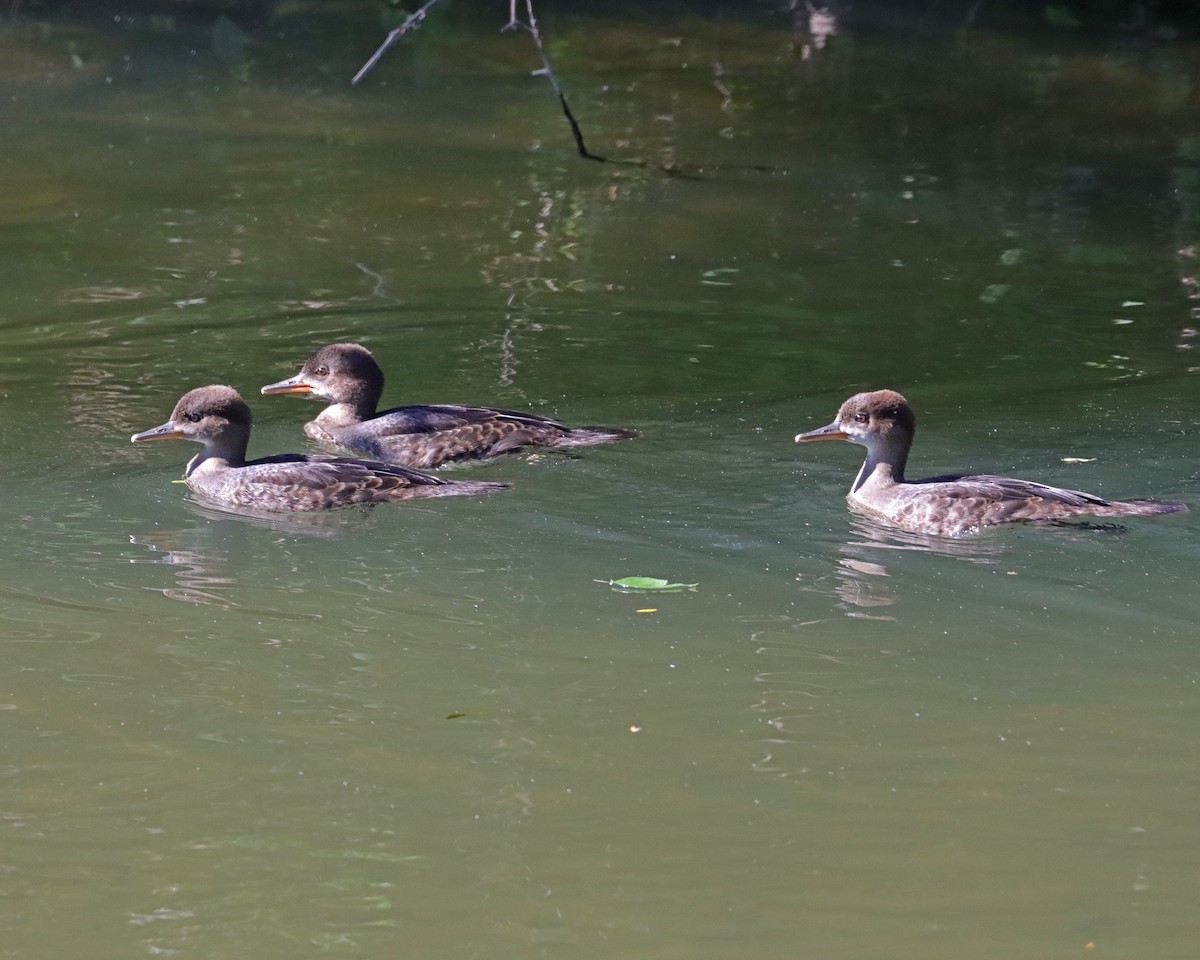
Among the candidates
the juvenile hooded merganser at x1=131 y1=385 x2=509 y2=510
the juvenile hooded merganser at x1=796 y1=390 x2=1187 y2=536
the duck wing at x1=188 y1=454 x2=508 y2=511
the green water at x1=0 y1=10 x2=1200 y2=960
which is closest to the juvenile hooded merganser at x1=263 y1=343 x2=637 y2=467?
Answer: the green water at x1=0 y1=10 x2=1200 y2=960

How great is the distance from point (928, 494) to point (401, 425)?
10.2ft

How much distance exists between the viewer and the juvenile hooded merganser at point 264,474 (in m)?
9.80

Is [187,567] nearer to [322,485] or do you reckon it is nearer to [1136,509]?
[322,485]

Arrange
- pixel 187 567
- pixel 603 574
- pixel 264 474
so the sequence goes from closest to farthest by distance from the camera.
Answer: pixel 603 574 → pixel 187 567 → pixel 264 474

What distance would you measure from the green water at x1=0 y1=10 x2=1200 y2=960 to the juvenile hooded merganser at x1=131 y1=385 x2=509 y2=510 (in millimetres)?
157

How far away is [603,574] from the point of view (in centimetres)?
850

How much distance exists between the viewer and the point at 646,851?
5.86 meters

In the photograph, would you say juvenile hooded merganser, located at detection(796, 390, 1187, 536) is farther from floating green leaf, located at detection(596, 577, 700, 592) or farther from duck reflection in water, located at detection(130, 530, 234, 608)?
duck reflection in water, located at detection(130, 530, 234, 608)

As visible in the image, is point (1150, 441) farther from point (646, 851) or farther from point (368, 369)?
point (646, 851)

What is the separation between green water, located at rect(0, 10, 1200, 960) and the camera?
5.68 meters

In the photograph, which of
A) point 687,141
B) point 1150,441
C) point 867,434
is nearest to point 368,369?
point 867,434

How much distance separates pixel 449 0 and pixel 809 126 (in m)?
6.29

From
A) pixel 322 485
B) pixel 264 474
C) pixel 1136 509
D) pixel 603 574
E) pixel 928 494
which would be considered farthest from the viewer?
pixel 264 474

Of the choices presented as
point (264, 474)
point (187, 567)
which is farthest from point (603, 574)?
point (264, 474)
